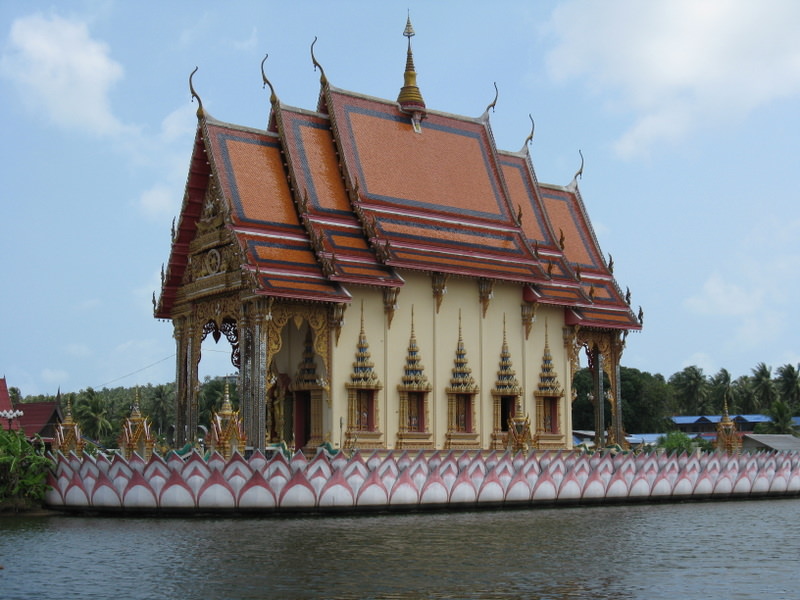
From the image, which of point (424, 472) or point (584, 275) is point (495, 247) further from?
point (424, 472)

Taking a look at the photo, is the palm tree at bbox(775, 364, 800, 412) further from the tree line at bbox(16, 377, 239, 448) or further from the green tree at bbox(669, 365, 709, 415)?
the tree line at bbox(16, 377, 239, 448)

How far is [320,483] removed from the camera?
61.0 ft

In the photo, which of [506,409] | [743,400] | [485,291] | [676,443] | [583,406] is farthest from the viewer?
[743,400]

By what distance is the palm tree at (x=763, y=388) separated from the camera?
7062 centimetres

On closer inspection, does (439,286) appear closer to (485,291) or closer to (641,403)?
(485,291)

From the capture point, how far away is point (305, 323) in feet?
82.4

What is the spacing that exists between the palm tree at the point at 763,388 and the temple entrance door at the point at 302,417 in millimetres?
52127

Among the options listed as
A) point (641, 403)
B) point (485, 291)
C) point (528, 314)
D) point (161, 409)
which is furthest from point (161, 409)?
point (485, 291)

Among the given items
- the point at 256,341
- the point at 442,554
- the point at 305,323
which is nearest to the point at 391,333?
the point at 305,323

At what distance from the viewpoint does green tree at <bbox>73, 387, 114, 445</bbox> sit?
58.6 metres

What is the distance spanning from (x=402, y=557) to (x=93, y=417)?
162ft

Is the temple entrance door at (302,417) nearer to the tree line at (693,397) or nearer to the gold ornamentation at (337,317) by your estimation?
the gold ornamentation at (337,317)

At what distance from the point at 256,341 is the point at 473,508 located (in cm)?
583

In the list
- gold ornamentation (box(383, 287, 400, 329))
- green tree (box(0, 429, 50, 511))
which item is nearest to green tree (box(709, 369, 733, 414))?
gold ornamentation (box(383, 287, 400, 329))
